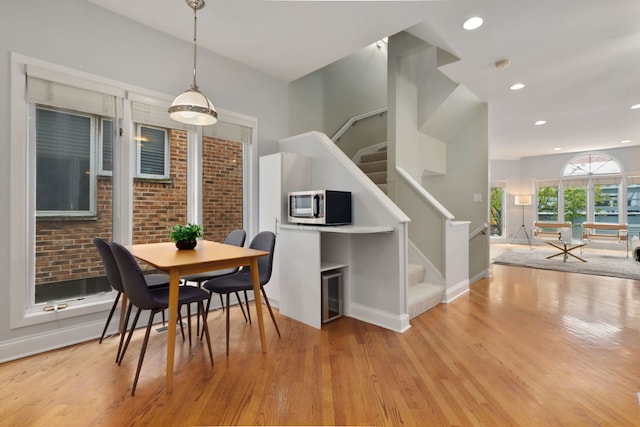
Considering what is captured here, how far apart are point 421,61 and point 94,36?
13.2 ft

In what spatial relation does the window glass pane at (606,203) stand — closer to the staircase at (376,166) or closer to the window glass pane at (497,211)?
the window glass pane at (497,211)

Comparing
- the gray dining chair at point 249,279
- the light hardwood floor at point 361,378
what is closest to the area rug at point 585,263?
the light hardwood floor at point 361,378

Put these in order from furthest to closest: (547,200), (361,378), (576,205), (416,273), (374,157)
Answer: (547,200) < (576,205) < (374,157) < (416,273) < (361,378)

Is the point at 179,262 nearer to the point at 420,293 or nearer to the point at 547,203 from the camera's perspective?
the point at 420,293

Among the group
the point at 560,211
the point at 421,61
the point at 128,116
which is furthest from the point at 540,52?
the point at 560,211

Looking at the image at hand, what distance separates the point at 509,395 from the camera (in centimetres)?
176

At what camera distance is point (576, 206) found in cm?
852

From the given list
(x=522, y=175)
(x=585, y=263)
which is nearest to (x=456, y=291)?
(x=585, y=263)

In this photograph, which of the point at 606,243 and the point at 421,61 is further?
the point at 606,243

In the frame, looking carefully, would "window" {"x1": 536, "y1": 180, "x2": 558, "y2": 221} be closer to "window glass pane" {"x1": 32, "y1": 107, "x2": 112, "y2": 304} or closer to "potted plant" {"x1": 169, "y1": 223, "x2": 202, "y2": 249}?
"potted plant" {"x1": 169, "y1": 223, "x2": 202, "y2": 249}

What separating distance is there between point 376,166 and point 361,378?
11.5ft

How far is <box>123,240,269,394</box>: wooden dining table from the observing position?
1815 mm

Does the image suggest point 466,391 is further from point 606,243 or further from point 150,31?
point 606,243

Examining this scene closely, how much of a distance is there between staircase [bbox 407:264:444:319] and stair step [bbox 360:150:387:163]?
2.06m
